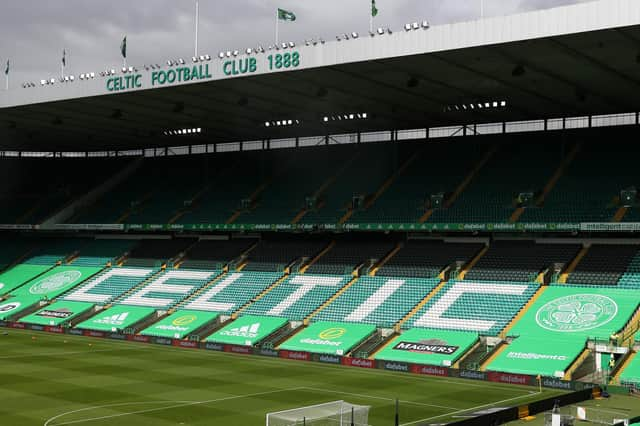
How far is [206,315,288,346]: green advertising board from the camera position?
3931 centimetres

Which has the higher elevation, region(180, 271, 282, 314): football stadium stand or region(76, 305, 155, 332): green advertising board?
region(180, 271, 282, 314): football stadium stand

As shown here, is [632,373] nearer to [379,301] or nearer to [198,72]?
[379,301]

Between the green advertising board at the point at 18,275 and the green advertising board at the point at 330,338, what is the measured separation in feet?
87.7

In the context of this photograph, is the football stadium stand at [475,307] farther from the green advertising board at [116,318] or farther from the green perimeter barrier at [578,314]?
the green advertising board at [116,318]

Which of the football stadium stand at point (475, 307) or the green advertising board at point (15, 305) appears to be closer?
the football stadium stand at point (475, 307)

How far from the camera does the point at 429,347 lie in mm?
34469

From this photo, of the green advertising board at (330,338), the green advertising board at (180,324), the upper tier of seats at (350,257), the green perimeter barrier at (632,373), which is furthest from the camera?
the upper tier of seats at (350,257)

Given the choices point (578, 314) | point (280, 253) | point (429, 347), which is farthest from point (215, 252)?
point (578, 314)

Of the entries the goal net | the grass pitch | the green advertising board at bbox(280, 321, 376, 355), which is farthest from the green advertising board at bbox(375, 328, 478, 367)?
the goal net

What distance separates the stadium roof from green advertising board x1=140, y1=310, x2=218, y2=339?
12396mm

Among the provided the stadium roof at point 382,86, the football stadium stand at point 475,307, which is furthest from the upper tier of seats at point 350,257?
the stadium roof at point 382,86

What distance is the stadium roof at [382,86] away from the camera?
30016 mm

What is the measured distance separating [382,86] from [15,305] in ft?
97.9

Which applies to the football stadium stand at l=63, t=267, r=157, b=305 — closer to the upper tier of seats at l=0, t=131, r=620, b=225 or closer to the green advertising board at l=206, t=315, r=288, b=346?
the upper tier of seats at l=0, t=131, r=620, b=225
